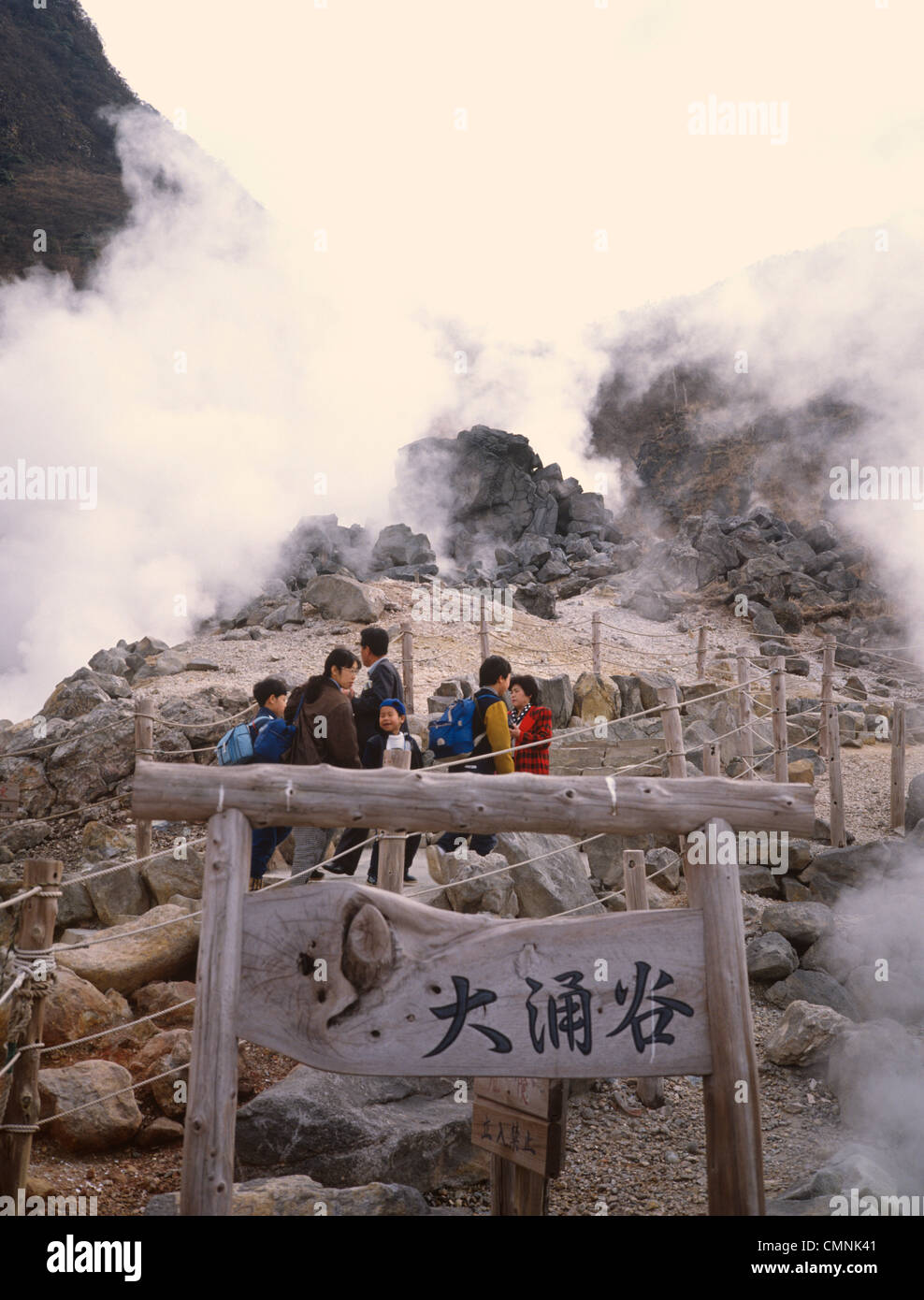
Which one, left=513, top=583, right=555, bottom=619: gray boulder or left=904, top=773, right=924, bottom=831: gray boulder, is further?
left=513, top=583, right=555, bottom=619: gray boulder

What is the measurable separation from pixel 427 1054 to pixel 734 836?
94cm

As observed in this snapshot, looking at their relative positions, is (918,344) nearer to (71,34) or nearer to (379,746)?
(379,746)

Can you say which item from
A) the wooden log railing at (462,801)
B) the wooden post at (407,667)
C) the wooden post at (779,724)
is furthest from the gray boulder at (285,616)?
the wooden log railing at (462,801)

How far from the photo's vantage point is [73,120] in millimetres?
39031

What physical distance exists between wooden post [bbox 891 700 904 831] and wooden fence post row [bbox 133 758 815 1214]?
22.2ft

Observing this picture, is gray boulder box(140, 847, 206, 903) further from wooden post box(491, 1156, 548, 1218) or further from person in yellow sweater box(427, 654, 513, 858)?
wooden post box(491, 1156, 548, 1218)

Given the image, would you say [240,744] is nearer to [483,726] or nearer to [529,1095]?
[483,726]

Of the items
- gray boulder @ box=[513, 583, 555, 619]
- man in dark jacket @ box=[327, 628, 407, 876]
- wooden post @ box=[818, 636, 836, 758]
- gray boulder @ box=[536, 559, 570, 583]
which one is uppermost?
gray boulder @ box=[536, 559, 570, 583]

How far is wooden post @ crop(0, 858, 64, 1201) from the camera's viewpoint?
2564mm

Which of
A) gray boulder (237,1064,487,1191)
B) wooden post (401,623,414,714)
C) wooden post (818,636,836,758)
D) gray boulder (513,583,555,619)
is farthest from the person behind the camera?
gray boulder (513,583,555,619)

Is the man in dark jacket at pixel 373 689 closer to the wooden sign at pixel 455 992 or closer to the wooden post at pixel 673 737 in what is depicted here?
the wooden post at pixel 673 737

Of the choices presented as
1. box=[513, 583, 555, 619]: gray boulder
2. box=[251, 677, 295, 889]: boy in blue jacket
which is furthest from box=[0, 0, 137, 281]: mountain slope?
box=[251, 677, 295, 889]: boy in blue jacket

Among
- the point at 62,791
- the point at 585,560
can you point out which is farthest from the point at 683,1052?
the point at 585,560

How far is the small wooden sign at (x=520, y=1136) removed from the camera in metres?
2.41
